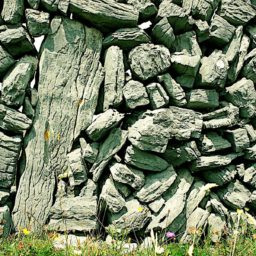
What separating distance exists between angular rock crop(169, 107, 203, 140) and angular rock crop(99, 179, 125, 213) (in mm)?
1047

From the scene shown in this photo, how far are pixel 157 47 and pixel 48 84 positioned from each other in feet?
4.79

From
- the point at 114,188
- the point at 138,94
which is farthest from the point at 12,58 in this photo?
the point at 114,188

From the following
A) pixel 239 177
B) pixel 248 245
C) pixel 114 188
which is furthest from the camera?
pixel 239 177

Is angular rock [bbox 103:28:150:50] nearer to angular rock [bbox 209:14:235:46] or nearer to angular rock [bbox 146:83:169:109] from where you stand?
angular rock [bbox 146:83:169:109]

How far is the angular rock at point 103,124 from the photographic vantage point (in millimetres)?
5316

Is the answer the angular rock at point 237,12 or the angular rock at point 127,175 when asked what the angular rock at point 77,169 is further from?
the angular rock at point 237,12

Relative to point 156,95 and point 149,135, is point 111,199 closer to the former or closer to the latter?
point 149,135

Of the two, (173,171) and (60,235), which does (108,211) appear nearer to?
(60,235)

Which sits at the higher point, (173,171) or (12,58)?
(12,58)

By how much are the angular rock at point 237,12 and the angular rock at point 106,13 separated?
142cm

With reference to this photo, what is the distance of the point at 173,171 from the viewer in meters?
5.74

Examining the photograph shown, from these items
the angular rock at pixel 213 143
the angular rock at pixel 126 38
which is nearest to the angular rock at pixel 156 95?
the angular rock at pixel 126 38

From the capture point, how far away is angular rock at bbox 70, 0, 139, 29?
209 inches

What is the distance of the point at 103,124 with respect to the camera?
17.4 feet
